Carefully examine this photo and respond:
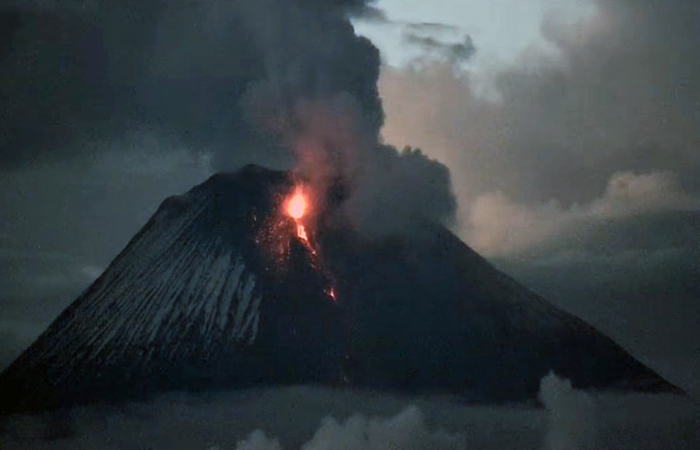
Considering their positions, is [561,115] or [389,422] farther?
[561,115]

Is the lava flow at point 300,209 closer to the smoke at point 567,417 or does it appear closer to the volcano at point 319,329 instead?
the volcano at point 319,329

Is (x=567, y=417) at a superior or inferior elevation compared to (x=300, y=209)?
inferior

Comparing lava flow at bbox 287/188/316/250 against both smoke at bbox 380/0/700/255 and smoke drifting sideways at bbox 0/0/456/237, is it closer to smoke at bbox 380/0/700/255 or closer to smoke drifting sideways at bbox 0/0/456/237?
smoke drifting sideways at bbox 0/0/456/237

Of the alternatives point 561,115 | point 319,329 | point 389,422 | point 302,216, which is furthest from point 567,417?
point 302,216

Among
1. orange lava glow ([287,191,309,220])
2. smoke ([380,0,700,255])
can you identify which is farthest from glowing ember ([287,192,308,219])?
smoke ([380,0,700,255])

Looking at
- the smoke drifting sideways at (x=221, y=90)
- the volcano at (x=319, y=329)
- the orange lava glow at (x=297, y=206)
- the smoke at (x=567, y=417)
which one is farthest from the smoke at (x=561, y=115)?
the smoke at (x=567, y=417)

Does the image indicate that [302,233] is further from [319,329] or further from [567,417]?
[567,417]

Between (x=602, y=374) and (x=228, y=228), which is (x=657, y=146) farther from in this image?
(x=228, y=228)

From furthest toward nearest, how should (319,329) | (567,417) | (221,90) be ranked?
(221,90) → (319,329) → (567,417)
